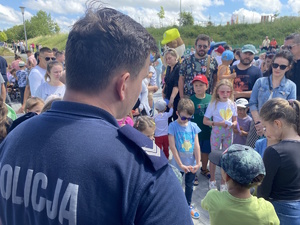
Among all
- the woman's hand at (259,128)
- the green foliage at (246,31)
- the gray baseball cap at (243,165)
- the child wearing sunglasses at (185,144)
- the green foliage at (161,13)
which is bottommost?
the child wearing sunglasses at (185,144)

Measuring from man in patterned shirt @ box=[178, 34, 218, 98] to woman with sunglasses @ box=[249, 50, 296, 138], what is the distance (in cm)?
96

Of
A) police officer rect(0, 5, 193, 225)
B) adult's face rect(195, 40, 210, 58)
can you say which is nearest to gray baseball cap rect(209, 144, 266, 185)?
police officer rect(0, 5, 193, 225)

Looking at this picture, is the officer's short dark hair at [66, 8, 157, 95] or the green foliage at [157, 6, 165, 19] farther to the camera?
the green foliage at [157, 6, 165, 19]

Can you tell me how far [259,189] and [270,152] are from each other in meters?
0.35

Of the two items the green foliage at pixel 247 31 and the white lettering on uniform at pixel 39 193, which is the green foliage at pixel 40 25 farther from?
the white lettering on uniform at pixel 39 193

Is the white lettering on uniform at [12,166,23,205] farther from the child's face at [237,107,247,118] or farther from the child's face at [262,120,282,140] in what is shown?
the child's face at [237,107,247,118]

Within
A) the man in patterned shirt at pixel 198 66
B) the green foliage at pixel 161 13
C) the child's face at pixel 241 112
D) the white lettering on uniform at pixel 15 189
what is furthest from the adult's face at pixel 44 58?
the green foliage at pixel 161 13

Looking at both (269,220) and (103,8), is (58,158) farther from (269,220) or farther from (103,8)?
(269,220)

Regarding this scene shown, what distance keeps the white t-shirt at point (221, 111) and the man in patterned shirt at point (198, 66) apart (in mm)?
566

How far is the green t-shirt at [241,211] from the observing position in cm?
170

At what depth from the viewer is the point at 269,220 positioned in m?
1.72

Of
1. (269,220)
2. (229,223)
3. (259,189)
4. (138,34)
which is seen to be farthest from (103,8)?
(259,189)

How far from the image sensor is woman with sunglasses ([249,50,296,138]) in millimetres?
3293

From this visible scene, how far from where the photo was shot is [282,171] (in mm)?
1892
